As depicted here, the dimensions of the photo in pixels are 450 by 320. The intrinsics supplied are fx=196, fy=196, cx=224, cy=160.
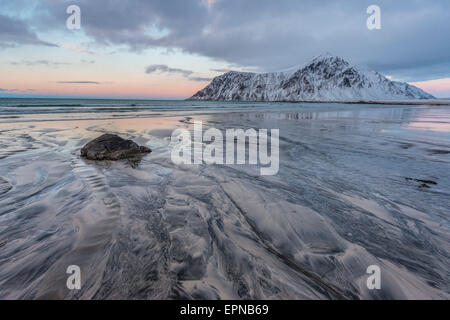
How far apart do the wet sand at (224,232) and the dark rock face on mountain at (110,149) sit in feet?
3.07

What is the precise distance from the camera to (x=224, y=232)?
261 centimetres

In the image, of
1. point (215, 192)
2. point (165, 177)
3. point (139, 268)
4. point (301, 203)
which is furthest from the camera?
point (165, 177)

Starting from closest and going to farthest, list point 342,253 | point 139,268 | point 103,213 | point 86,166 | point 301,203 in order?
1. point 139,268
2. point 342,253
3. point 103,213
4. point 301,203
5. point 86,166

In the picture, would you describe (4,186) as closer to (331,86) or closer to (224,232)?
(224,232)

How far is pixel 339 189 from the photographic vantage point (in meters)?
3.81

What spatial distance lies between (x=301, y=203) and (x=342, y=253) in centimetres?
114

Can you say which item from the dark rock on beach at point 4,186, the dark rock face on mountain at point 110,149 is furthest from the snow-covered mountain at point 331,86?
the dark rock on beach at point 4,186

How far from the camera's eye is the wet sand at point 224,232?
1828mm
